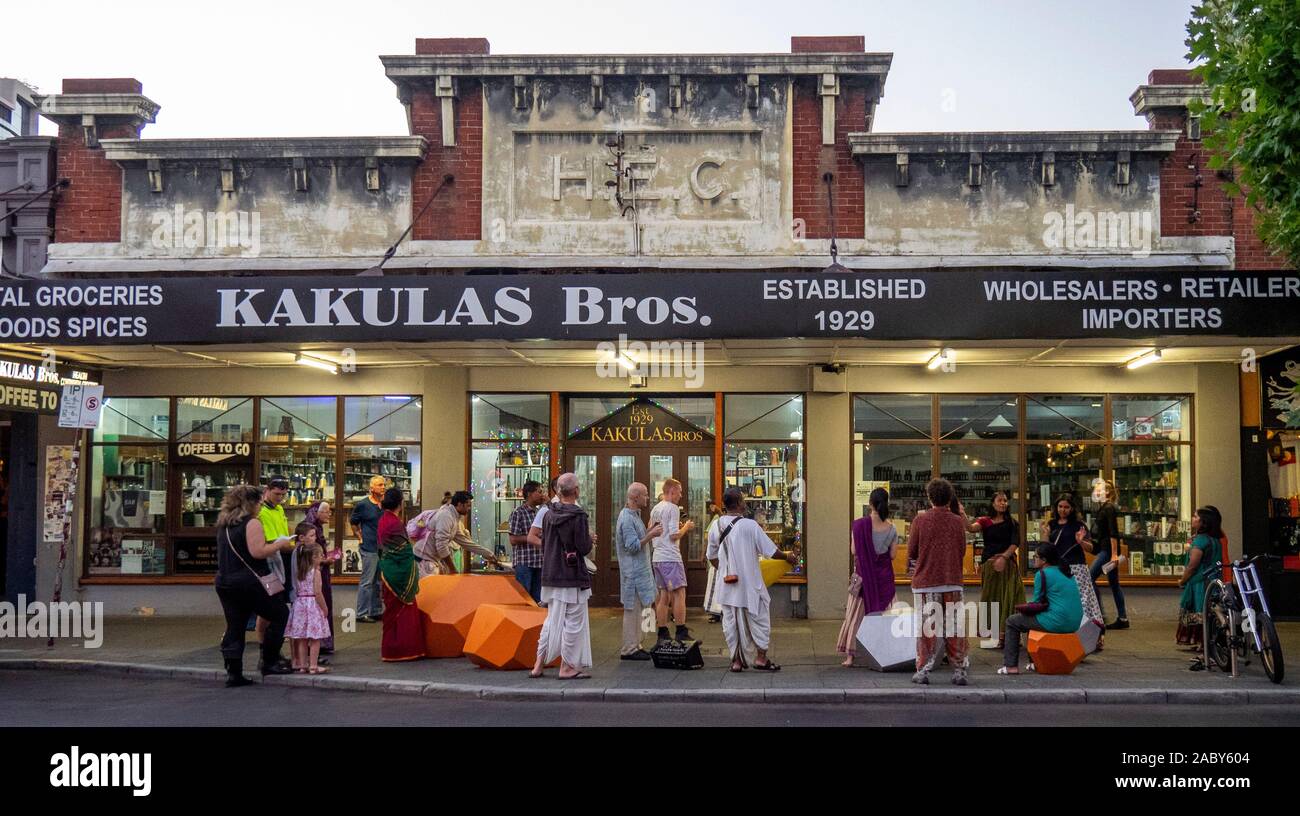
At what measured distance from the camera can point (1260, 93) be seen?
37.7 ft

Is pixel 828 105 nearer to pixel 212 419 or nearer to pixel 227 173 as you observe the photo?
pixel 227 173

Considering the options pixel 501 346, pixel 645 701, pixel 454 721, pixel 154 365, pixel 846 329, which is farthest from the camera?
pixel 154 365

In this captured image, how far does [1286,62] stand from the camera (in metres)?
11.3

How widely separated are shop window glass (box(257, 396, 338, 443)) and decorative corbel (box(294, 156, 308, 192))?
2.98 m

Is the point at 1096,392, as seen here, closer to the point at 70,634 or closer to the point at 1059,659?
the point at 1059,659

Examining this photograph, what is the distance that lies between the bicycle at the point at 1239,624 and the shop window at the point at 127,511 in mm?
13628

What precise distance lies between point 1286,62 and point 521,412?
406 inches

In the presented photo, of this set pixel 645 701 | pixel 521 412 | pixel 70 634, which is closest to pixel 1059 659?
pixel 645 701

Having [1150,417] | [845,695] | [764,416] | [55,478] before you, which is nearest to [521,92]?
[764,416]

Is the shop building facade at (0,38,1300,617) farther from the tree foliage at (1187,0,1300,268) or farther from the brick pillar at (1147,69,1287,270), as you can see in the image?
the tree foliage at (1187,0,1300,268)

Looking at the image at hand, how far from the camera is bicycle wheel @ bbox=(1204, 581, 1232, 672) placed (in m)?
11.8

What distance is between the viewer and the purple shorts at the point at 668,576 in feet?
43.1

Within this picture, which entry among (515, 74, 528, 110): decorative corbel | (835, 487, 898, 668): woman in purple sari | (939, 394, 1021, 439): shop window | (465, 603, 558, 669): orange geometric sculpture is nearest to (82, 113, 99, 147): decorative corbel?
(515, 74, 528, 110): decorative corbel

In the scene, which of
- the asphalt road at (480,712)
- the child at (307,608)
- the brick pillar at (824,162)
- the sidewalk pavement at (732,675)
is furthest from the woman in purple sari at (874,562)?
the child at (307,608)
